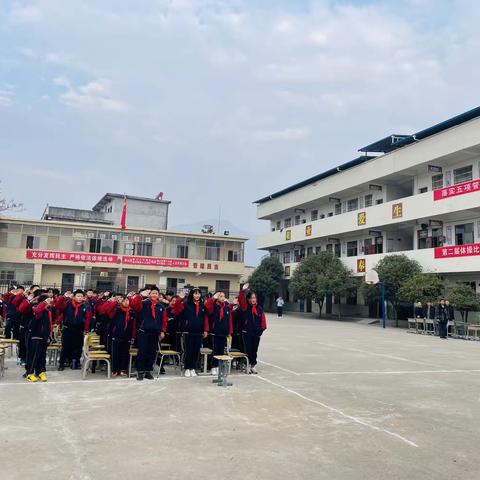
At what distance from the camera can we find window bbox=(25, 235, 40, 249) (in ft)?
117

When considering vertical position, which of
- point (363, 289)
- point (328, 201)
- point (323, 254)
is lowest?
point (363, 289)

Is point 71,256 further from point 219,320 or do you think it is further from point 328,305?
point 219,320

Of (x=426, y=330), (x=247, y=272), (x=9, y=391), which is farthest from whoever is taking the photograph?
(x=247, y=272)

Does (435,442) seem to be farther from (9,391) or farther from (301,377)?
(9,391)

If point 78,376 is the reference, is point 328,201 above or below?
above

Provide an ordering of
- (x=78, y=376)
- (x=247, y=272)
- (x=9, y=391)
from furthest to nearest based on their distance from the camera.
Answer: (x=247, y=272) → (x=78, y=376) → (x=9, y=391)

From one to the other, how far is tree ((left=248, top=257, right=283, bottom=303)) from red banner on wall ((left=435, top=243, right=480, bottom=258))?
54.8 ft

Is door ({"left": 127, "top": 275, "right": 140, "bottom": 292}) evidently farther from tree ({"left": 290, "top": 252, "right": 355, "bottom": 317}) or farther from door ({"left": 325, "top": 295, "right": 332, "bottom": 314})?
door ({"left": 325, "top": 295, "right": 332, "bottom": 314})

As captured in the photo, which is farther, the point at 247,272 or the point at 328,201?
the point at 247,272

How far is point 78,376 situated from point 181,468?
4907mm

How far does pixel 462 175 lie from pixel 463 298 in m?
→ 7.68

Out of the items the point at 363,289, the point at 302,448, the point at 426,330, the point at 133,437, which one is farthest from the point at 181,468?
the point at 363,289

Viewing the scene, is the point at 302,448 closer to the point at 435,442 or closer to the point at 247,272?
the point at 435,442

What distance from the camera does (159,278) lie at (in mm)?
39500
